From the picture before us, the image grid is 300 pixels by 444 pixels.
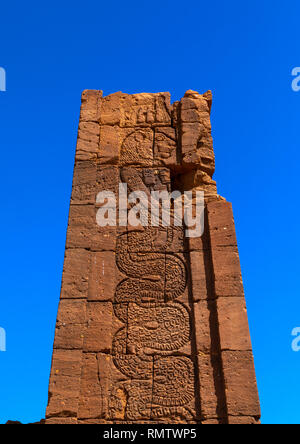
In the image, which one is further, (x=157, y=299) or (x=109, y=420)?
(x=157, y=299)

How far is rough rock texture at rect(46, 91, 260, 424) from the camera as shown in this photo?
17.2ft

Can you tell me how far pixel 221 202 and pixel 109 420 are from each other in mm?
3489

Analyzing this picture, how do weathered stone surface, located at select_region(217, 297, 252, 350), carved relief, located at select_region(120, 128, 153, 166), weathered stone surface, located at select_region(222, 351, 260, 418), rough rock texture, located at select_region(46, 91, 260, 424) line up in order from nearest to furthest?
weathered stone surface, located at select_region(222, 351, 260, 418)
rough rock texture, located at select_region(46, 91, 260, 424)
weathered stone surface, located at select_region(217, 297, 252, 350)
carved relief, located at select_region(120, 128, 153, 166)

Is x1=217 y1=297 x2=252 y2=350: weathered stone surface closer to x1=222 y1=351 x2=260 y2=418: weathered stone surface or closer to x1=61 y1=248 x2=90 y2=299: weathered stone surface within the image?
x1=222 y1=351 x2=260 y2=418: weathered stone surface

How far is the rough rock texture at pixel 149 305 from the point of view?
5.24 meters

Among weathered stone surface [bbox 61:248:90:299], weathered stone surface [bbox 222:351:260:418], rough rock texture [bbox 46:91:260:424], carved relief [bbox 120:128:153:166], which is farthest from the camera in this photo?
carved relief [bbox 120:128:153:166]

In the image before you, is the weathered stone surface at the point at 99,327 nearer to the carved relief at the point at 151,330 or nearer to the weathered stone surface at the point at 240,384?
the carved relief at the point at 151,330

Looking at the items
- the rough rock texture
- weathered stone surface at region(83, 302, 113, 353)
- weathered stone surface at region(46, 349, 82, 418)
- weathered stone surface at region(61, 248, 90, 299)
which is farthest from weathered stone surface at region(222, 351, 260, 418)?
weathered stone surface at region(61, 248, 90, 299)

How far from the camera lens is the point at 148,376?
5.44 meters

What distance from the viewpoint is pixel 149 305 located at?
5.92 meters

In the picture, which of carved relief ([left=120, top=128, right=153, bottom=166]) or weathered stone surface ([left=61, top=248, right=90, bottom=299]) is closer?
weathered stone surface ([left=61, top=248, right=90, bottom=299])
